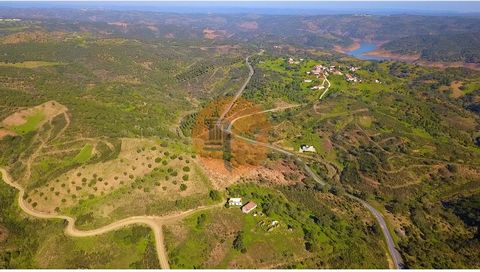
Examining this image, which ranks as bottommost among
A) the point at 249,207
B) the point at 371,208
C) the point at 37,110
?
the point at 371,208

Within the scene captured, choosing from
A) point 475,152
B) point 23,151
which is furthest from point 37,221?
point 475,152

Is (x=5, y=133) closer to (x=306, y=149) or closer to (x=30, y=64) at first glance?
(x=306, y=149)

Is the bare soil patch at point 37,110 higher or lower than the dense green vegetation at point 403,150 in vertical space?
higher

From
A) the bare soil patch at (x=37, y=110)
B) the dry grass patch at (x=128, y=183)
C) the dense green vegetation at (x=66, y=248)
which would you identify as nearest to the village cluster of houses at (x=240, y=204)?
the dry grass patch at (x=128, y=183)

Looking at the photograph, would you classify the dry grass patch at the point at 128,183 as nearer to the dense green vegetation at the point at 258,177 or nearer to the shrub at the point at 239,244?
the dense green vegetation at the point at 258,177

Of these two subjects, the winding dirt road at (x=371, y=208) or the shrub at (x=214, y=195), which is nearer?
the winding dirt road at (x=371, y=208)

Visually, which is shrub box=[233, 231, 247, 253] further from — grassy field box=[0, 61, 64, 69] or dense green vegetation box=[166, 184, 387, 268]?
grassy field box=[0, 61, 64, 69]

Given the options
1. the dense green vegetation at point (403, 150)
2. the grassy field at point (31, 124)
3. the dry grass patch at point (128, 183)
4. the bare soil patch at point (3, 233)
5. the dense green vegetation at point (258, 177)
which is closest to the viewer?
the dense green vegetation at point (258, 177)

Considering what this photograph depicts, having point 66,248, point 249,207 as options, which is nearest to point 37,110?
point 66,248

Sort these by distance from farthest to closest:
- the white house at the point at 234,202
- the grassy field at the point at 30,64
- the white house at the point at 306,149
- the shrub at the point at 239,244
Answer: the grassy field at the point at 30,64 → the white house at the point at 306,149 → the white house at the point at 234,202 → the shrub at the point at 239,244

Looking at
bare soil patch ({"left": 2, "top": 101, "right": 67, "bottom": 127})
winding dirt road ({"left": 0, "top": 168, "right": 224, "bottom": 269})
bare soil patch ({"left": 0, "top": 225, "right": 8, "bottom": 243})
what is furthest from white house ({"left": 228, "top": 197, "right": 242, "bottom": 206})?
bare soil patch ({"left": 2, "top": 101, "right": 67, "bottom": 127})

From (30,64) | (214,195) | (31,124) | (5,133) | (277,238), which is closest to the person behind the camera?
(277,238)

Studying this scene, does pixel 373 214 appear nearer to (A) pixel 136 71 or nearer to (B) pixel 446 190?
(B) pixel 446 190

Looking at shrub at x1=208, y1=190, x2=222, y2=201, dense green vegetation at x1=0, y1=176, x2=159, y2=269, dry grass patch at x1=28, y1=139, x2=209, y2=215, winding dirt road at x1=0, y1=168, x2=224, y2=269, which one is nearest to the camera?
dense green vegetation at x1=0, y1=176, x2=159, y2=269
